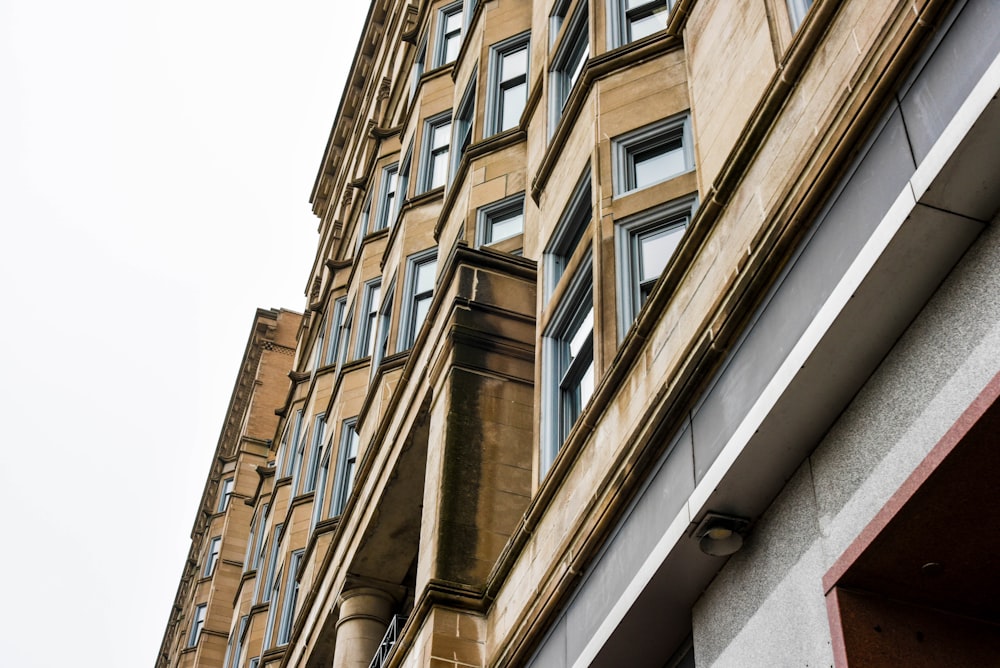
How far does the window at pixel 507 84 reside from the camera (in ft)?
72.1

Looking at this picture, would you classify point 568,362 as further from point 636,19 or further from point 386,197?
point 386,197

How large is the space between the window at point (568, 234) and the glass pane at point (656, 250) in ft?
5.69

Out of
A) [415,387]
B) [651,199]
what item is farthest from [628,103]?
[415,387]

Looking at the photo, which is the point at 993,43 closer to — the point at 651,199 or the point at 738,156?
the point at 738,156

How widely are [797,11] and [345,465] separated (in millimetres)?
16348

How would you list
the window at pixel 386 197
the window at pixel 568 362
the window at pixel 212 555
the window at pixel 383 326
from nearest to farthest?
the window at pixel 568 362, the window at pixel 383 326, the window at pixel 386 197, the window at pixel 212 555

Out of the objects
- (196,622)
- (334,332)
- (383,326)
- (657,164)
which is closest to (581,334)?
(657,164)

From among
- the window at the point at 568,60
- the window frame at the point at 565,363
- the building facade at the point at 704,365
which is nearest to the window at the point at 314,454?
the building facade at the point at 704,365

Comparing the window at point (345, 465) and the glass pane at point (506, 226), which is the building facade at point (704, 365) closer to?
the glass pane at point (506, 226)

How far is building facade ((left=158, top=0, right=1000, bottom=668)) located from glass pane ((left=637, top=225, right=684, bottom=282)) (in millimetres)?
35

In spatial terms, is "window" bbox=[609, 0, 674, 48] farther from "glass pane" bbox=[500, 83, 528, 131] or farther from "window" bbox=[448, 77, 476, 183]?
"window" bbox=[448, 77, 476, 183]

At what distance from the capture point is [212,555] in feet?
183

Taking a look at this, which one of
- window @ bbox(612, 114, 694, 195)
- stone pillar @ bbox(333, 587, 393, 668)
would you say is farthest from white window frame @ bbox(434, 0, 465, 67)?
window @ bbox(612, 114, 694, 195)

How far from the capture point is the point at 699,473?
32.0 ft
